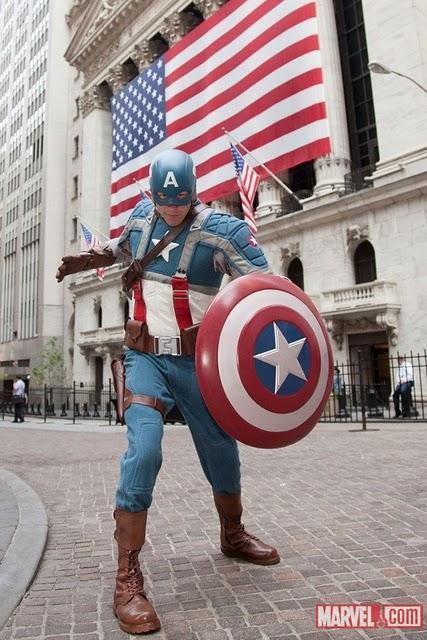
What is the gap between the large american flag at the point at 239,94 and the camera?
21.5 m

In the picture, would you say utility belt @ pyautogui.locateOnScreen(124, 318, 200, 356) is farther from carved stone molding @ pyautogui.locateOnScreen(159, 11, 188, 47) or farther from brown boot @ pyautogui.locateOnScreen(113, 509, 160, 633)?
carved stone molding @ pyautogui.locateOnScreen(159, 11, 188, 47)

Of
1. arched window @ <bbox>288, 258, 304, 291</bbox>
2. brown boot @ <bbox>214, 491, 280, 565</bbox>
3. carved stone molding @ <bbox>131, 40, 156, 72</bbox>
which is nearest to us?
brown boot @ <bbox>214, 491, 280, 565</bbox>

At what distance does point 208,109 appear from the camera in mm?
25766

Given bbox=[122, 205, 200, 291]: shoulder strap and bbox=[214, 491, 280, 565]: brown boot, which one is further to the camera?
bbox=[214, 491, 280, 565]: brown boot

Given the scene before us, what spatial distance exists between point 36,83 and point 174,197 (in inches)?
2337

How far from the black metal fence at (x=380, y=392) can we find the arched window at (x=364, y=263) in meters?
3.45

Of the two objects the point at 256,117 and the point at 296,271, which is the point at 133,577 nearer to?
the point at 256,117

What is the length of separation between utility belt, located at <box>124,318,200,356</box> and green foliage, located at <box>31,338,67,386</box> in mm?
41493

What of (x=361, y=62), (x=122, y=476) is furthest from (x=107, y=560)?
(x=361, y=62)

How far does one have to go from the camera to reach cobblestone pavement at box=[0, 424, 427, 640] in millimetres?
2414

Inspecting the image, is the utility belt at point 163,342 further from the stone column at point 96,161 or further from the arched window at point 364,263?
the stone column at point 96,161

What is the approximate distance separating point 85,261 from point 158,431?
1210 mm

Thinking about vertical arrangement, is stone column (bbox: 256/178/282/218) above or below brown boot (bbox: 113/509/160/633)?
above

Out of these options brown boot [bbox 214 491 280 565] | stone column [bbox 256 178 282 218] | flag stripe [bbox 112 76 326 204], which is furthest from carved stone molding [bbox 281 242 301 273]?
brown boot [bbox 214 491 280 565]
